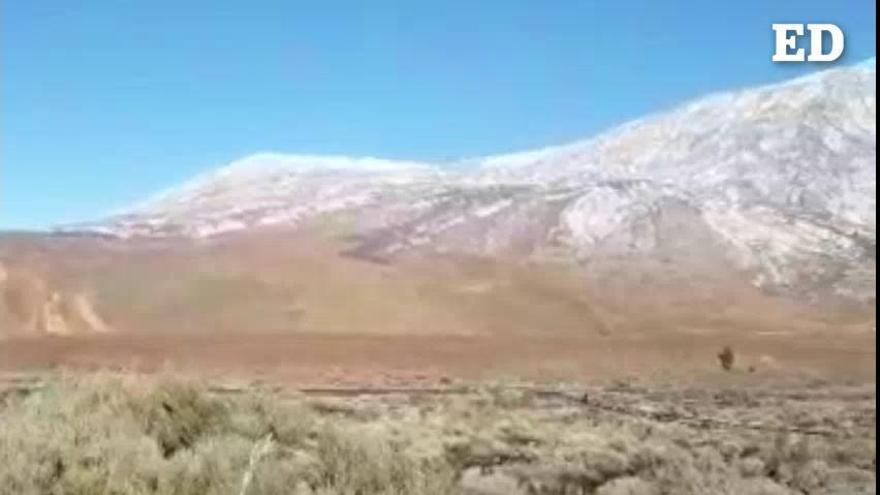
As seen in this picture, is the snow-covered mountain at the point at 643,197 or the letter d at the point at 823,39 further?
the snow-covered mountain at the point at 643,197

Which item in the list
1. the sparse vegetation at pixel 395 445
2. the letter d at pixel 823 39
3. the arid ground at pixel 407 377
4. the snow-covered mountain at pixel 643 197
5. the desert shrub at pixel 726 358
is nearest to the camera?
the sparse vegetation at pixel 395 445

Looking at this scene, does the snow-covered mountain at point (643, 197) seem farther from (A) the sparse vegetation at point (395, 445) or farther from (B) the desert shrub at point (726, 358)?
(A) the sparse vegetation at point (395, 445)

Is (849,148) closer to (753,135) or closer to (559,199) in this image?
(753,135)

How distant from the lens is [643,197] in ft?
55.2

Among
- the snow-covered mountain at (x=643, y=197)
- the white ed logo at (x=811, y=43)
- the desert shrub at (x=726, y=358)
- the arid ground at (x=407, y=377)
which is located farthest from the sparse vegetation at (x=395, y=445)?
the desert shrub at (x=726, y=358)

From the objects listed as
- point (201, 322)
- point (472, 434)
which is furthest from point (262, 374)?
point (472, 434)

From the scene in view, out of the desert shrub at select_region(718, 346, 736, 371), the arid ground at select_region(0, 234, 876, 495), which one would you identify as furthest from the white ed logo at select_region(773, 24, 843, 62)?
the desert shrub at select_region(718, 346, 736, 371)

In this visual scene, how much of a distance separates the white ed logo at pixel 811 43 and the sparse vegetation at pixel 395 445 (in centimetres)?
275

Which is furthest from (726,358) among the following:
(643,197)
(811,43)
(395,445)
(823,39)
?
(395,445)

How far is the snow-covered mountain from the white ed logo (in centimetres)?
254

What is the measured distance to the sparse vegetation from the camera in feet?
25.1

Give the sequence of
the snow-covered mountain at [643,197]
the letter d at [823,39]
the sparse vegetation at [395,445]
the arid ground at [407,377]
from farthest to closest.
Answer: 1. the snow-covered mountain at [643,197]
2. the letter d at [823,39]
3. the arid ground at [407,377]
4. the sparse vegetation at [395,445]

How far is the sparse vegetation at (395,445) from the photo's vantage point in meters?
7.66

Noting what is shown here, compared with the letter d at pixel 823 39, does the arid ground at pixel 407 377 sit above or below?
below
